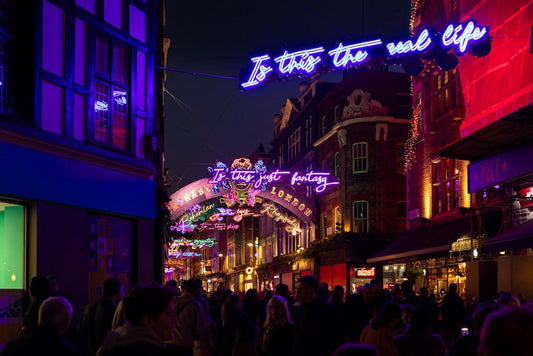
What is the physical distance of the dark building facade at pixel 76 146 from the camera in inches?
462

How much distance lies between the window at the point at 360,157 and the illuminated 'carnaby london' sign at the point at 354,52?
21.3 m

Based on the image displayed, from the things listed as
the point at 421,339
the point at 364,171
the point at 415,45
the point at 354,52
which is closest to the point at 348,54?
the point at 354,52

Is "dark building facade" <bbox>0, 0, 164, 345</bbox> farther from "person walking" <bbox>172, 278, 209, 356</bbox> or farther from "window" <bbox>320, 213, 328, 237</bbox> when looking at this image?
"window" <bbox>320, 213, 328, 237</bbox>

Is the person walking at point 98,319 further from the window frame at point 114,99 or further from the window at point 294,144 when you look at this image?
the window at point 294,144

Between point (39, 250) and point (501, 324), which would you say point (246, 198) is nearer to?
point (39, 250)

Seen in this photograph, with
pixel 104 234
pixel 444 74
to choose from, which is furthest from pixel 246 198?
pixel 104 234

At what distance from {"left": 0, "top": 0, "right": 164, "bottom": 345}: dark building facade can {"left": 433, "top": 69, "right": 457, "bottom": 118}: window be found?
43.9 ft

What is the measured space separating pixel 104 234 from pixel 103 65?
361 centimetres

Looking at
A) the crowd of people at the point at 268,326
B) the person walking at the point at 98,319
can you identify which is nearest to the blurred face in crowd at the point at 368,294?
the crowd of people at the point at 268,326

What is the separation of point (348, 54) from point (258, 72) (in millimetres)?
2623

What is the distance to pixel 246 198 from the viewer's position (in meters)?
30.7

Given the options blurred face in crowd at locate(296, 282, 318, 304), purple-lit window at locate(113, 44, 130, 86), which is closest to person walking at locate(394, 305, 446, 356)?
blurred face in crowd at locate(296, 282, 318, 304)

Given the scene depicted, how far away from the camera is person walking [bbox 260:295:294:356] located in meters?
8.32

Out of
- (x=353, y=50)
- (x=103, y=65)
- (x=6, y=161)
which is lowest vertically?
(x=6, y=161)
